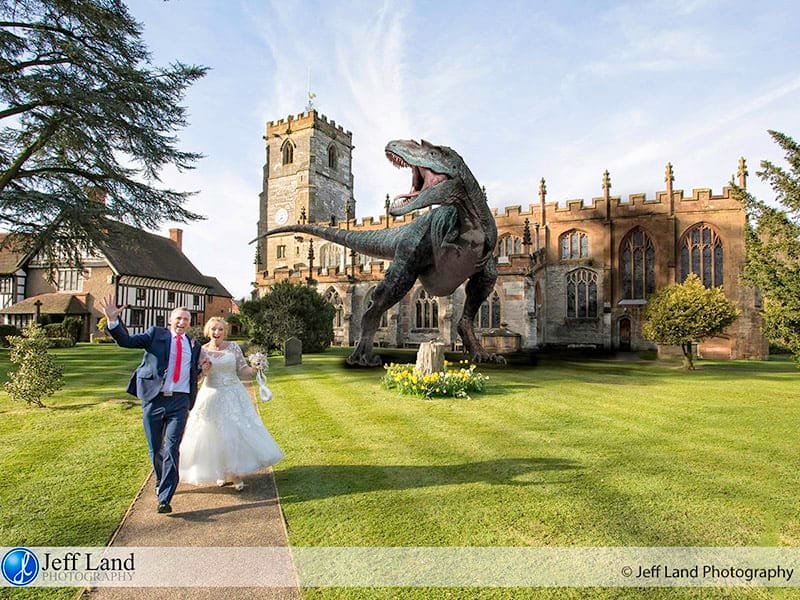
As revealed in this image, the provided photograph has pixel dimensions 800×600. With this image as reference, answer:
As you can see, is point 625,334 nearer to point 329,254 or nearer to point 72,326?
point 329,254

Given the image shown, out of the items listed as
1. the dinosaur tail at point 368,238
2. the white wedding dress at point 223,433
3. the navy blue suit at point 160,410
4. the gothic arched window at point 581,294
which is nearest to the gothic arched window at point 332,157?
the gothic arched window at point 581,294

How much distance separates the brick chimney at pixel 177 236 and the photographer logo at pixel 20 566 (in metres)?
48.3

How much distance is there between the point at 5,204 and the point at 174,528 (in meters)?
15.5

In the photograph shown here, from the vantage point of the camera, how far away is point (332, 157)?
171ft

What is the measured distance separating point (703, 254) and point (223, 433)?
1389 inches

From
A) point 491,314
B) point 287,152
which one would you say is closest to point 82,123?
point 491,314

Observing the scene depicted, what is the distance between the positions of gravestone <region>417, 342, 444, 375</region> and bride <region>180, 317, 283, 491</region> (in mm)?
5788

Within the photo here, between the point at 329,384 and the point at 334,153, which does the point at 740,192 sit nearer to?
the point at 329,384

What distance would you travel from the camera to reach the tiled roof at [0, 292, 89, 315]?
33594 millimetres

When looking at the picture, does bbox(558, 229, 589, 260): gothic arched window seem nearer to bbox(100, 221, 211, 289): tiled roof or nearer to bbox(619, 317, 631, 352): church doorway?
bbox(619, 317, 631, 352): church doorway

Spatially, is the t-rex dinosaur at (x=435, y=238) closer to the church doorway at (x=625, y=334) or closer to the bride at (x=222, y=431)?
the bride at (x=222, y=431)

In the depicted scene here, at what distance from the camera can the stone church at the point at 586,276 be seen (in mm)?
29266

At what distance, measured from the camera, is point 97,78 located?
16.1 metres

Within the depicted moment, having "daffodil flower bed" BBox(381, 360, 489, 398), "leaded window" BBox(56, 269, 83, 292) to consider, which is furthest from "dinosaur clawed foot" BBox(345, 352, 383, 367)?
"leaded window" BBox(56, 269, 83, 292)
